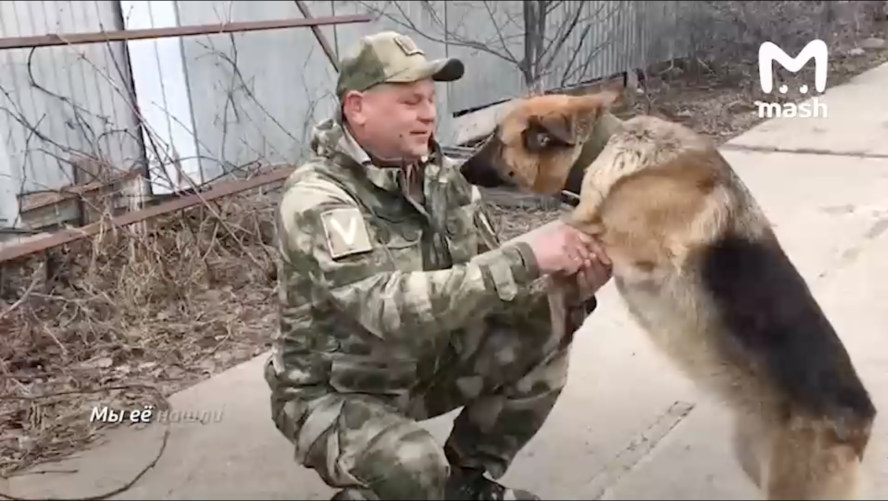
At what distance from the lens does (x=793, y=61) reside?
142 cm

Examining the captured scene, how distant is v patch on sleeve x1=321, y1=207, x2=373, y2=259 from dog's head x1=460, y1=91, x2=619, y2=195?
1.00 ft

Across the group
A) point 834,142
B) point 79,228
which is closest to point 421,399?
point 834,142

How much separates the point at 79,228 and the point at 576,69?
1157 millimetres

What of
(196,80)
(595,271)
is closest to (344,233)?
(595,271)

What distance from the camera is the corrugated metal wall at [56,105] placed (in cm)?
234

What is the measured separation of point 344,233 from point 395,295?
0.32 ft

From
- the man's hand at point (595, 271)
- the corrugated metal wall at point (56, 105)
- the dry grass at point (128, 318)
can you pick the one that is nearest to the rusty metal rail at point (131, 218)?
the dry grass at point (128, 318)

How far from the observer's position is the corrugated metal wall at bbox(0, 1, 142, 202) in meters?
2.34

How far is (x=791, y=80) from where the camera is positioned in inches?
56.1

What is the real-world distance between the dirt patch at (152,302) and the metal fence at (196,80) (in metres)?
0.24

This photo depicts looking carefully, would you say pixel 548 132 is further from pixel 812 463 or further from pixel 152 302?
pixel 152 302

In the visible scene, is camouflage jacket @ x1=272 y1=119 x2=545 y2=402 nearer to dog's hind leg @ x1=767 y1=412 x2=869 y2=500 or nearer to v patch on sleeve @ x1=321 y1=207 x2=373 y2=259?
v patch on sleeve @ x1=321 y1=207 x2=373 y2=259

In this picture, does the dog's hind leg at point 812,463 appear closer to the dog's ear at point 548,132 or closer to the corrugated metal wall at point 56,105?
the dog's ear at point 548,132

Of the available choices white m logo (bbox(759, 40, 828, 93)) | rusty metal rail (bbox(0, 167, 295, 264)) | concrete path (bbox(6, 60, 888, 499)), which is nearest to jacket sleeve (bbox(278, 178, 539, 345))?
concrete path (bbox(6, 60, 888, 499))
